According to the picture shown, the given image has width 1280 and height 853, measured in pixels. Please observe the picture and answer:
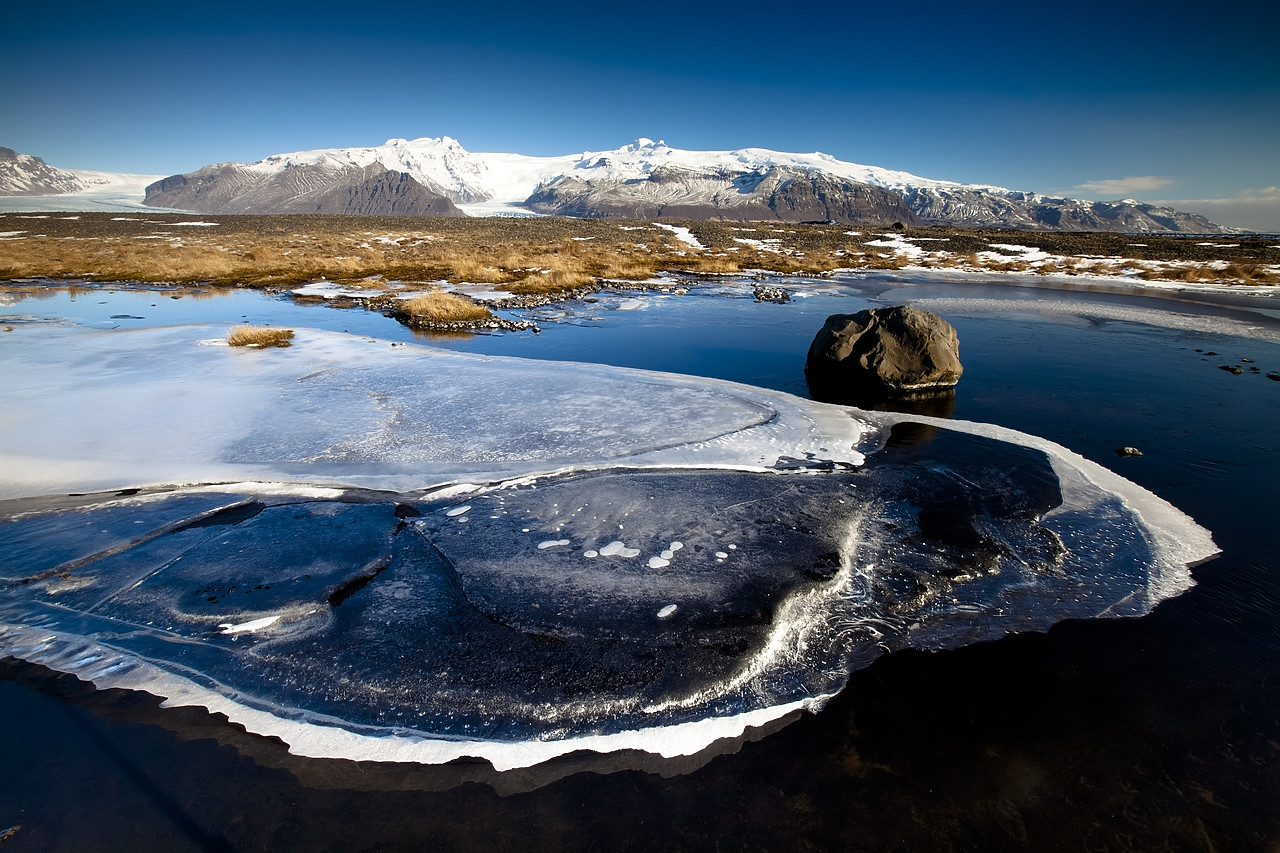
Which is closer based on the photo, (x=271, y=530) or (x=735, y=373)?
(x=271, y=530)

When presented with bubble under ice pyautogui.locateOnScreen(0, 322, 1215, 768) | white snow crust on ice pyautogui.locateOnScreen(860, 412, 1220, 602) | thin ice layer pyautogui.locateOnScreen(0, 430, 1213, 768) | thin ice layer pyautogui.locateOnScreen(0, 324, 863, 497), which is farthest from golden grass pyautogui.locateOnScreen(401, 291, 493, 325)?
white snow crust on ice pyautogui.locateOnScreen(860, 412, 1220, 602)

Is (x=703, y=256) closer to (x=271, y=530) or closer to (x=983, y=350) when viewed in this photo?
(x=983, y=350)

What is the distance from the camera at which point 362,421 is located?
320 inches

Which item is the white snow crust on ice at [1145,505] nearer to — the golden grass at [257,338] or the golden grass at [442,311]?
the golden grass at [442,311]

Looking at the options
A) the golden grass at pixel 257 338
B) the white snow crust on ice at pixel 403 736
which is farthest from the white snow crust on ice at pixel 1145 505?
the golden grass at pixel 257 338

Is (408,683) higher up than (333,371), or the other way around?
(333,371)

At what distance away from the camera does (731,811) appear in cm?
280

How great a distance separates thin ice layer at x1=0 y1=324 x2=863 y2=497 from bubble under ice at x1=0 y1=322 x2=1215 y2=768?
11cm

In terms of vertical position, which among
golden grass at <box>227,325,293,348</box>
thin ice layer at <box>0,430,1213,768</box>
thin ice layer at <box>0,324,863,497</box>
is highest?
golden grass at <box>227,325,293,348</box>

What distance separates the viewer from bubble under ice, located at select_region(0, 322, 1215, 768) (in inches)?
136

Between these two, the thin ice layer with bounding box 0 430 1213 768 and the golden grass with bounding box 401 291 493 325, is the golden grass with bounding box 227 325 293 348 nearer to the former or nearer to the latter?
the golden grass with bounding box 401 291 493 325

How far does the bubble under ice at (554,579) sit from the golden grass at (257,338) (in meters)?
6.05

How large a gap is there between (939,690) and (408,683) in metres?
3.39

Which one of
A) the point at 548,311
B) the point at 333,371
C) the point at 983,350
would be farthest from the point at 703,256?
the point at 333,371
